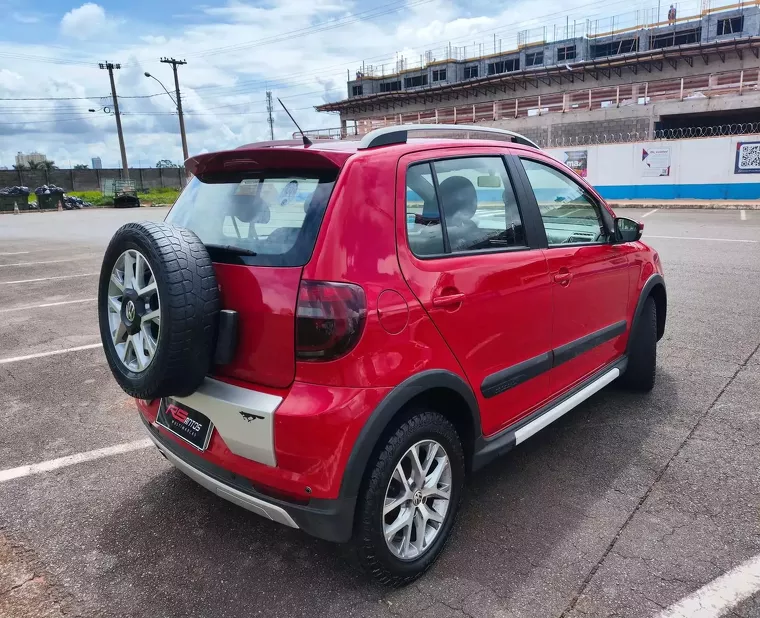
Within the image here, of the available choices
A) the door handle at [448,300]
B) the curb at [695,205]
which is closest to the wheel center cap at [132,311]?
the door handle at [448,300]

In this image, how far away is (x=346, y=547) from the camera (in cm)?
234

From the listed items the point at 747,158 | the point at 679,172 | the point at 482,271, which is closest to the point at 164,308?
the point at 482,271

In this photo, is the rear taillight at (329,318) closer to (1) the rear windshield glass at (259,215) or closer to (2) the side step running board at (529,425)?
(1) the rear windshield glass at (259,215)

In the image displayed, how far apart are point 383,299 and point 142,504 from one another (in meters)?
1.81

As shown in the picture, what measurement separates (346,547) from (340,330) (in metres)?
0.89

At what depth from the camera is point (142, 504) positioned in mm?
3035

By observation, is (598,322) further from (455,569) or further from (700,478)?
(455,569)

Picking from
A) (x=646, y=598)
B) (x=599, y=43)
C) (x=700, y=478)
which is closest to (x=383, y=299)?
(x=646, y=598)

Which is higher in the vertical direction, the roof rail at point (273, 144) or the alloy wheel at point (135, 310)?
the roof rail at point (273, 144)

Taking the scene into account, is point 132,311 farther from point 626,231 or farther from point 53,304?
point 53,304

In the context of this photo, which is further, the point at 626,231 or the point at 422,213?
the point at 626,231

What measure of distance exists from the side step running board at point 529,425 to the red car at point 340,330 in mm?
14

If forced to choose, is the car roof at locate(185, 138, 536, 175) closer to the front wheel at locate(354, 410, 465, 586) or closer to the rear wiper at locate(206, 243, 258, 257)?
the rear wiper at locate(206, 243, 258, 257)

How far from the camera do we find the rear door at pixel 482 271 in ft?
7.97
